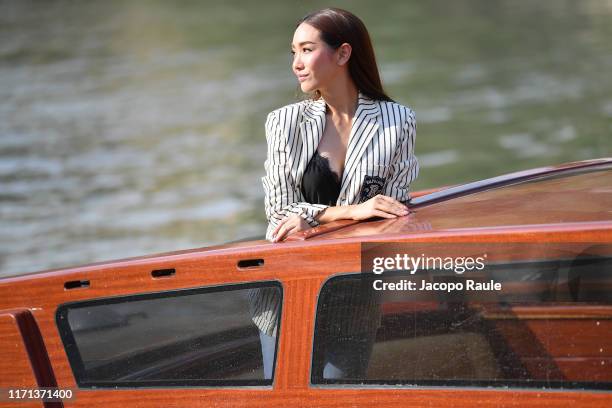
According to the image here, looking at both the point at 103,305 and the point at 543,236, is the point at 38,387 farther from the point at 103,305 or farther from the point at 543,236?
the point at 543,236

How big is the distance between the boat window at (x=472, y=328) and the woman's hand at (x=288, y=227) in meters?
0.43

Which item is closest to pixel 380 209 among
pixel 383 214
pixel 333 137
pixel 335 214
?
pixel 383 214

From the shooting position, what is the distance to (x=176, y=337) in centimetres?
343

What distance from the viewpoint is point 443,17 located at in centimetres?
2323

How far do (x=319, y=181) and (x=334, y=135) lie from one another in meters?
0.20

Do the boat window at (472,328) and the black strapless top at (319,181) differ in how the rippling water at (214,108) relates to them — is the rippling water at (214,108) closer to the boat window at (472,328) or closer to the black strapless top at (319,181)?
the black strapless top at (319,181)

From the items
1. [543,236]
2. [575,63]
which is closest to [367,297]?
[543,236]

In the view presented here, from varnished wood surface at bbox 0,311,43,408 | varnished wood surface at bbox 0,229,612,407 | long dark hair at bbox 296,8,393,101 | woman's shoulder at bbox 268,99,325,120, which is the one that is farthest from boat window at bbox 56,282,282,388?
long dark hair at bbox 296,8,393,101

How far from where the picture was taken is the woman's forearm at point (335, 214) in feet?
12.4

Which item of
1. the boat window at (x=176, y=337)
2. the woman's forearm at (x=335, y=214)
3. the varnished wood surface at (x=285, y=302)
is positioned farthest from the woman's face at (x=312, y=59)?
the boat window at (x=176, y=337)

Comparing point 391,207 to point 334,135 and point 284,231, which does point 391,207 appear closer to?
point 284,231

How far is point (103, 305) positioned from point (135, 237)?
21.6ft

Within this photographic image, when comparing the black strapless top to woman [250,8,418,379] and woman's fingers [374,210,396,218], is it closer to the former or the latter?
woman [250,8,418,379]

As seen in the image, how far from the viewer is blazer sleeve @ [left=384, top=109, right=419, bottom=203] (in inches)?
161
